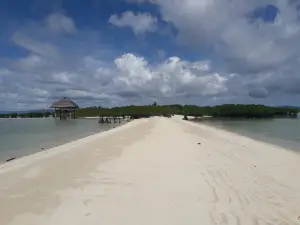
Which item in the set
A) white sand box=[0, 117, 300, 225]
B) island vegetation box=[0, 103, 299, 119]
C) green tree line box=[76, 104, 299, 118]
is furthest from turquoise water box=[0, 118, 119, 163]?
green tree line box=[76, 104, 299, 118]

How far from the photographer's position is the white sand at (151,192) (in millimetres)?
5824

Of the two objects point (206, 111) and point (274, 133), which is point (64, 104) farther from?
point (274, 133)

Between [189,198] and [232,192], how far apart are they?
118cm

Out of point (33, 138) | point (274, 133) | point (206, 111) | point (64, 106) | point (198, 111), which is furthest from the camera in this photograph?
point (206, 111)

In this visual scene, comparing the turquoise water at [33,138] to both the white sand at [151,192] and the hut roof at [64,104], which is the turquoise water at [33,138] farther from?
the hut roof at [64,104]

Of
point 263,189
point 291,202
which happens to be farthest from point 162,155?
point 291,202

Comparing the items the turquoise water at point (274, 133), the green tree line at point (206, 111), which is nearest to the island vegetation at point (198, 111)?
the green tree line at point (206, 111)

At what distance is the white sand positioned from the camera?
5.82 metres

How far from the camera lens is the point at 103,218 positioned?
574cm

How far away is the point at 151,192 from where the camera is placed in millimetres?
7609

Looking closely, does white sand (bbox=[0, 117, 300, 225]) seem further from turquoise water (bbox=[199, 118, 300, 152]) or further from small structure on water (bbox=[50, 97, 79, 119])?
small structure on water (bbox=[50, 97, 79, 119])

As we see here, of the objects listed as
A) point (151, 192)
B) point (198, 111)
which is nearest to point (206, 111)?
point (198, 111)

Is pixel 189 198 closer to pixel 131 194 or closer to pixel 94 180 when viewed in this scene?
pixel 131 194

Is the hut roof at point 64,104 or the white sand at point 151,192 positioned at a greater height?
the hut roof at point 64,104
